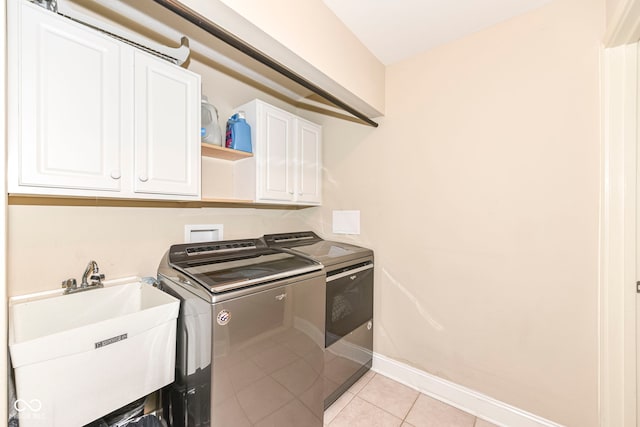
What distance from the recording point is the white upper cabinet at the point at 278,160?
195 centimetres

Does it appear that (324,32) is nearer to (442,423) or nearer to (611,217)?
(611,217)

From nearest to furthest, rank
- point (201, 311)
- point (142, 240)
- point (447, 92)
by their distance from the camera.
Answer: point (201, 311), point (142, 240), point (447, 92)

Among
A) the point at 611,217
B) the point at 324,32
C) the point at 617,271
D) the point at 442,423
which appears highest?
the point at 324,32

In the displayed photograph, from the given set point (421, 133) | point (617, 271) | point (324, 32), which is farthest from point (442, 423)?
point (324, 32)

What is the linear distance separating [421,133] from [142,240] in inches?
80.6

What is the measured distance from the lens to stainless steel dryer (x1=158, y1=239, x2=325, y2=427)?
3.85 feet

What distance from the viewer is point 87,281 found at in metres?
1.39

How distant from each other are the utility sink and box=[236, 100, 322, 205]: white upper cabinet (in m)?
0.96

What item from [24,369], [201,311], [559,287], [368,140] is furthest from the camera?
[368,140]

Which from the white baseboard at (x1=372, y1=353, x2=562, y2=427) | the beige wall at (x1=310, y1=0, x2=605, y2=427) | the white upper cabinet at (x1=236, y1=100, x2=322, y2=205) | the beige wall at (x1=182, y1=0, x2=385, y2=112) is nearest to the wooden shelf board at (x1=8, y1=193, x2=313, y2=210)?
the white upper cabinet at (x1=236, y1=100, x2=322, y2=205)

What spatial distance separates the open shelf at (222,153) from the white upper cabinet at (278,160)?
0.07 metres

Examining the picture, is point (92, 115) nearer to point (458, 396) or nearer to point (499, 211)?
point (499, 211)

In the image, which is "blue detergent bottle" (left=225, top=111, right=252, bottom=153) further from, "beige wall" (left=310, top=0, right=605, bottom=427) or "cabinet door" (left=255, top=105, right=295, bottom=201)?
"beige wall" (left=310, top=0, right=605, bottom=427)

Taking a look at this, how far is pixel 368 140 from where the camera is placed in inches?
88.0
